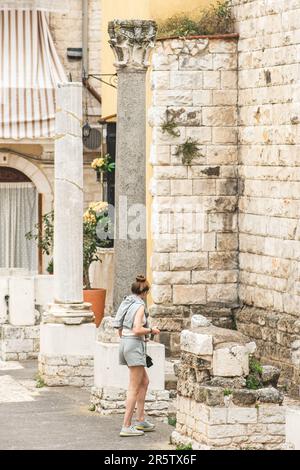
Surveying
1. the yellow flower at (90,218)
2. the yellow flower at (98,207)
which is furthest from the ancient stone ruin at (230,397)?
the yellow flower at (98,207)

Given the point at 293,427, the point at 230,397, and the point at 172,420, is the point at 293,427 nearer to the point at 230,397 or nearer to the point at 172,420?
the point at 230,397

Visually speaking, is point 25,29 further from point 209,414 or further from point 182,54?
point 209,414

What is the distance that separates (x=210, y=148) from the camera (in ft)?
71.7

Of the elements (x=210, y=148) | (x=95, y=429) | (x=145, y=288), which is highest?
(x=210, y=148)

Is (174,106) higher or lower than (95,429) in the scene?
higher

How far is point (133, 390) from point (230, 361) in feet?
4.95

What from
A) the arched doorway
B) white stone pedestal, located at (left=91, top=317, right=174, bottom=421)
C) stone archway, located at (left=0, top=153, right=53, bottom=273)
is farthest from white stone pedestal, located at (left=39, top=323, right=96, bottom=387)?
the arched doorway

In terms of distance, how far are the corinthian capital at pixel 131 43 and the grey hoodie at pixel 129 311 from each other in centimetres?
308

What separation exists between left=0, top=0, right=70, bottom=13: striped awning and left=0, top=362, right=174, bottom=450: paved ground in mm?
10449

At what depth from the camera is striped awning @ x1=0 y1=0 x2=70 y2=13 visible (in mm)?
28906

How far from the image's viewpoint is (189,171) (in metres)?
21.8
